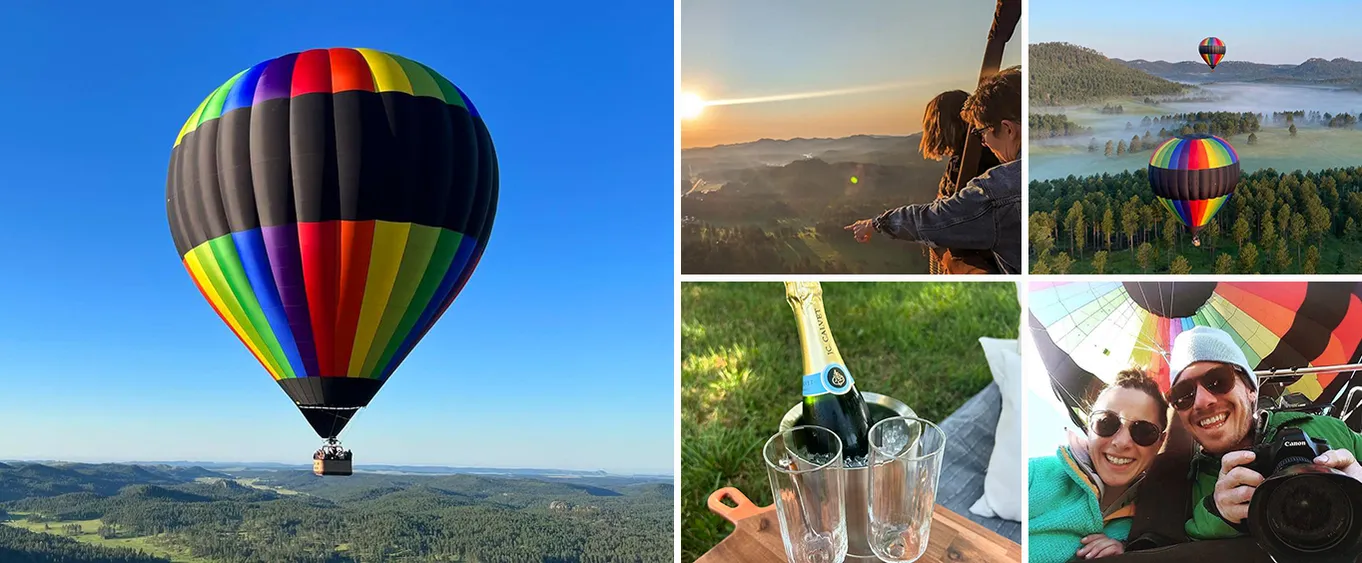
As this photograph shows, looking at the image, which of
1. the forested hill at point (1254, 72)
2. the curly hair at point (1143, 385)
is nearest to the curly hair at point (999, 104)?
the forested hill at point (1254, 72)

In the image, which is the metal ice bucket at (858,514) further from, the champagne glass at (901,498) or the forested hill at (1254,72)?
the forested hill at (1254,72)

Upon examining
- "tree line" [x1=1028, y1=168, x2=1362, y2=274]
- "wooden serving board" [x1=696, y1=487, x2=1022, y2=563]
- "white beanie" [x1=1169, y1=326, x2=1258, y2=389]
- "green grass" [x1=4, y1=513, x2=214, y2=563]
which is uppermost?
"tree line" [x1=1028, y1=168, x2=1362, y2=274]

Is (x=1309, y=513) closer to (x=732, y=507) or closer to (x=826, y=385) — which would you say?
(x=826, y=385)

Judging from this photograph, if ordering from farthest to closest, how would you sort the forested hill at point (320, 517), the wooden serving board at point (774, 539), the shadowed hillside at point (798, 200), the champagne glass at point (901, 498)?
1. the forested hill at point (320, 517)
2. the shadowed hillside at point (798, 200)
3. the wooden serving board at point (774, 539)
4. the champagne glass at point (901, 498)

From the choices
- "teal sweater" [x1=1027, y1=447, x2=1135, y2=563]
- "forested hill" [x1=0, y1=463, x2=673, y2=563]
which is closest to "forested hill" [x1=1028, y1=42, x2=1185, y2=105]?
"teal sweater" [x1=1027, y1=447, x2=1135, y2=563]

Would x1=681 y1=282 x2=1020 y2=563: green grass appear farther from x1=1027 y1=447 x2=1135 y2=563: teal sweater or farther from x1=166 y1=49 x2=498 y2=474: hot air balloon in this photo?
x1=166 y1=49 x2=498 y2=474: hot air balloon
